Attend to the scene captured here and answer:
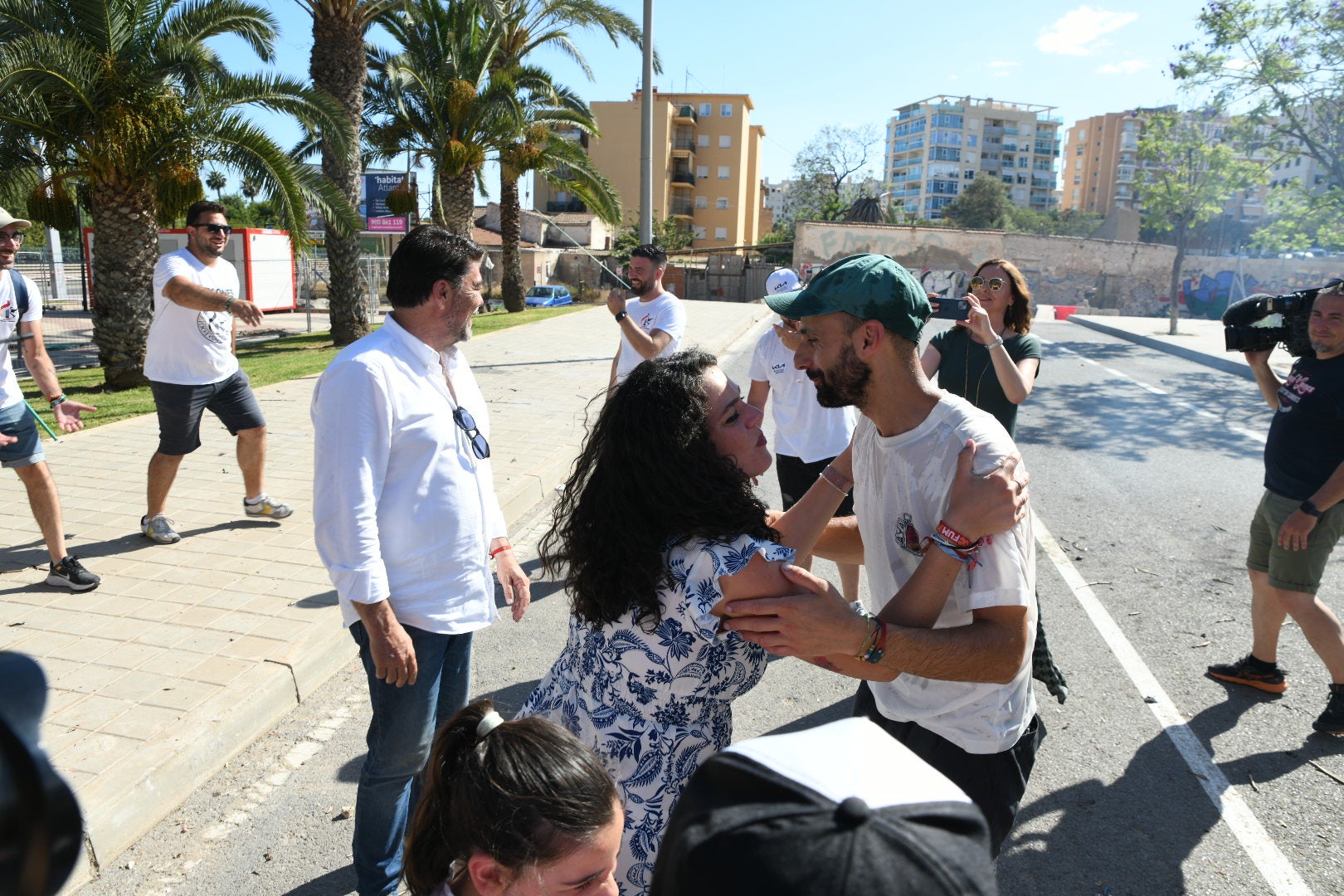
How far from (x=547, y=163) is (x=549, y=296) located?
37.1 ft

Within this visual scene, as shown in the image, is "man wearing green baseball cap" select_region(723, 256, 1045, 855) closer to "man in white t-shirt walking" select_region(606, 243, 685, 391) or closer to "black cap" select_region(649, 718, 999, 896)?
"black cap" select_region(649, 718, 999, 896)

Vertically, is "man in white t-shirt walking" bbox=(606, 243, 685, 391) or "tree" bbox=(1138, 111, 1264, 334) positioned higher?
"tree" bbox=(1138, 111, 1264, 334)

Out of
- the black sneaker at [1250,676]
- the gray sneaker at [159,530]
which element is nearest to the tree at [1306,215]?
the black sneaker at [1250,676]

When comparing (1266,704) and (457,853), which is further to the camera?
(1266,704)

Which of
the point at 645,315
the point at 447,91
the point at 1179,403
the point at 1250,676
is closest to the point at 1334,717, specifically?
the point at 1250,676

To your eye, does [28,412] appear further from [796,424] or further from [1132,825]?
[1132,825]

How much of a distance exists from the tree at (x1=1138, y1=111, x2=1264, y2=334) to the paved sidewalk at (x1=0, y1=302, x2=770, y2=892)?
2504 cm

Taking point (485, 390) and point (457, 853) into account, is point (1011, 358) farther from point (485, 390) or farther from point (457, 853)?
point (485, 390)

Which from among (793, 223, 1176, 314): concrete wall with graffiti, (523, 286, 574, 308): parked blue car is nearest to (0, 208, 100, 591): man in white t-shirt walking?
(523, 286, 574, 308): parked blue car

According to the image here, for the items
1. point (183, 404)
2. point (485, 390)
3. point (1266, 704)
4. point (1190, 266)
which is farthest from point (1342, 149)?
point (1190, 266)

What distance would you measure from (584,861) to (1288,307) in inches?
166

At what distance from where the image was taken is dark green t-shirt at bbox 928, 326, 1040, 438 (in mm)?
4355

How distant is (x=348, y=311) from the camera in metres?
17.6

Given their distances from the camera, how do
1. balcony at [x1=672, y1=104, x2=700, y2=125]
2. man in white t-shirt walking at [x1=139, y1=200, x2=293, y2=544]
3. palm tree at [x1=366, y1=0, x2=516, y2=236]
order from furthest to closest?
balcony at [x1=672, y1=104, x2=700, y2=125], palm tree at [x1=366, y1=0, x2=516, y2=236], man in white t-shirt walking at [x1=139, y1=200, x2=293, y2=544]
